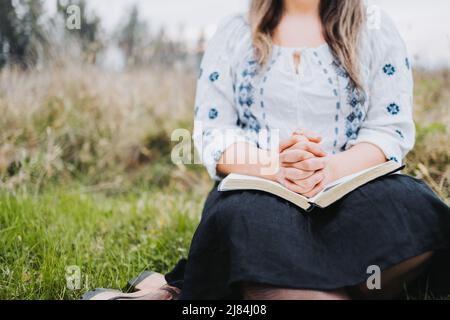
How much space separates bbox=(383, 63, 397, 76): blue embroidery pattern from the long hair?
0.36 ft

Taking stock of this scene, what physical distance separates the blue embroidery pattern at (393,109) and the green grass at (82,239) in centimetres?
98

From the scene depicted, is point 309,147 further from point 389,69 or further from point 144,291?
point 144,291

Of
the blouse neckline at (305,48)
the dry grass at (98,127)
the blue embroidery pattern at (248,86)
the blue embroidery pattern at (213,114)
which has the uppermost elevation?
the blouse neckline at (305,48)

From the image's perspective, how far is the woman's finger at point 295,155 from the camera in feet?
5.03

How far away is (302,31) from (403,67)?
391 millimetres

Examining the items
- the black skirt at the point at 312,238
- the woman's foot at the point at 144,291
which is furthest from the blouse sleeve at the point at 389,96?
the woman's foot at the point at 144,291

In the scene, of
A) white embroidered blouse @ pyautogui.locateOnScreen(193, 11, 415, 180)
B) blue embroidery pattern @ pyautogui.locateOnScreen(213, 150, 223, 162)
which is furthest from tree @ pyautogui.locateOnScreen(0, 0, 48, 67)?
blue embroidery pattern @ pyautogui.locateOnScreen(213, 150, 223, 162)

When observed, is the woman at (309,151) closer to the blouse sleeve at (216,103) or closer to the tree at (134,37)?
the blouse sleeve at (216,103)

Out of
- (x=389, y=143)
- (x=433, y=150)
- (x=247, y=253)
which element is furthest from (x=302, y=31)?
(x=433, y=150)

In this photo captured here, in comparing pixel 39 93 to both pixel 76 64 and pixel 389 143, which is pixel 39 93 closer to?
pixel 76 64

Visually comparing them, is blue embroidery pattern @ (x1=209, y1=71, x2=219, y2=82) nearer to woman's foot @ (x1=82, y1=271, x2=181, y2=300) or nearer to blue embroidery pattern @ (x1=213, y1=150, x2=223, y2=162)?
blue embroidery pattern @ (x1=213, y1=150, x2=223, y2=162)

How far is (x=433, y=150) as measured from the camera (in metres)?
2.71

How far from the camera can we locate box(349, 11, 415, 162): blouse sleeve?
1759 millimetres

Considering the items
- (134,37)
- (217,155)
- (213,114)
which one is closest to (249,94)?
(213,114)
